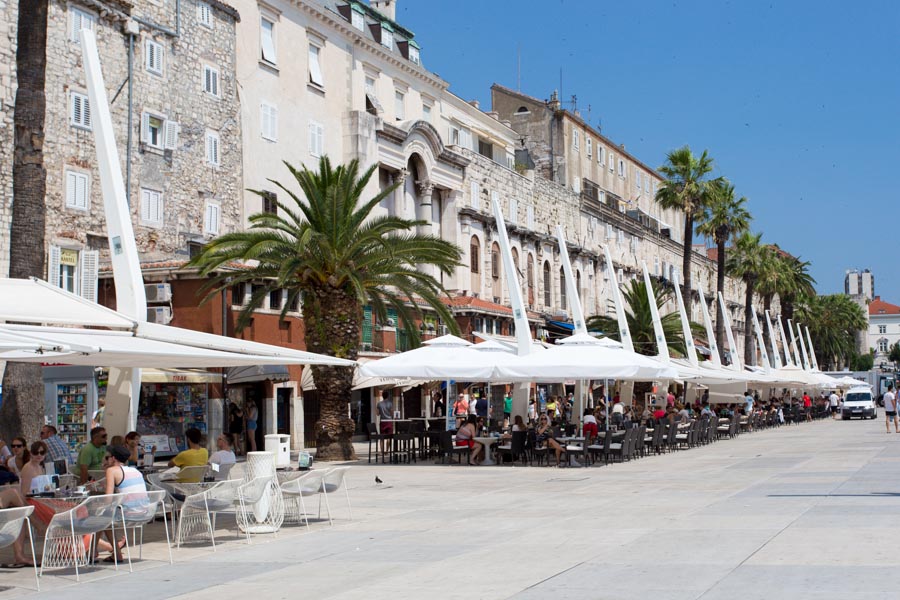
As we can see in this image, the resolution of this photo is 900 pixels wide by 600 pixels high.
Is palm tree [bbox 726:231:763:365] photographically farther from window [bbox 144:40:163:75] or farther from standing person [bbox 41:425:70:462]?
standing person [bbox 41:425:70:462]

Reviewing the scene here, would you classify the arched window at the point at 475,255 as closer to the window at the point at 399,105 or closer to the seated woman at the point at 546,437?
the window at the point at 399,105

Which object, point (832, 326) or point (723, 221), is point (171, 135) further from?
point (832, 326)

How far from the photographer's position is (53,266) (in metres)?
29.4

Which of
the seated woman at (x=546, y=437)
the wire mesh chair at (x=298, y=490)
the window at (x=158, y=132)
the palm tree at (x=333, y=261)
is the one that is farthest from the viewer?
the window at (x=158, y=132)

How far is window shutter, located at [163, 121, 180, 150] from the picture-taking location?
34.0 m

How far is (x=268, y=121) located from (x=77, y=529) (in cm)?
2957

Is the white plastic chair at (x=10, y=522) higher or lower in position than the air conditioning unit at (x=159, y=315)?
lower

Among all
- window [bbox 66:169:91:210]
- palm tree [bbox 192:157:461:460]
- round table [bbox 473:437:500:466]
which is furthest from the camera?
window [bbox 66:169:91:210]

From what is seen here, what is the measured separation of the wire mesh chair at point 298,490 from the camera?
14.1 m

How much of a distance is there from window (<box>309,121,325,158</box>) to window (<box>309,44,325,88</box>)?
165 centimetres

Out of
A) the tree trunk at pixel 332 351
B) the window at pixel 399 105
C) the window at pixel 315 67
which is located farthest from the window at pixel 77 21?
the window at pixel 399 105

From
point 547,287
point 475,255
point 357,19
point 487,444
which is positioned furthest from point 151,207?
point 547,287

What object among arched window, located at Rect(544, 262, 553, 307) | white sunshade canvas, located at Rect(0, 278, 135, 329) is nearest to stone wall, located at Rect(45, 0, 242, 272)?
white sunshade canvas, located at Rect(0, 278, 135, 329)

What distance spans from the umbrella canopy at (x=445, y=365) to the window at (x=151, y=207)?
39.4ft
